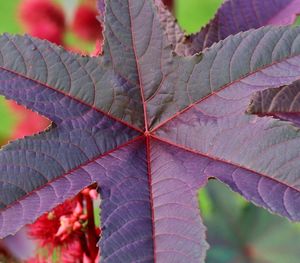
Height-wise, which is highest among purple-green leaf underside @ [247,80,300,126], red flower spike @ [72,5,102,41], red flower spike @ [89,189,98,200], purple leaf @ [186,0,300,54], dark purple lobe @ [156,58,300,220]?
red flower spike @ [72,5,102,41]

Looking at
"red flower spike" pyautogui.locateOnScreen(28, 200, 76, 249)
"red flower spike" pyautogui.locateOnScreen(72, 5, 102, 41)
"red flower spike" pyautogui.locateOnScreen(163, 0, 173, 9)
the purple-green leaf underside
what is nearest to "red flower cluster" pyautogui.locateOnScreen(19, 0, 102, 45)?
"red flower spike" pyautogui.locateOnScreen(72, 5, 102, 41)

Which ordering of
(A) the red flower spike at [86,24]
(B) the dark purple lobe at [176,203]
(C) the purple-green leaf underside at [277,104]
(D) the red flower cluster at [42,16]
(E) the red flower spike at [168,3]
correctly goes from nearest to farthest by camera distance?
(B) the dark purple lobe at [176,203]
(C) the purple-green leaf underside at [277,104]
(E) the red flower spike at [168,3]
(D) the red flower cluster at [42,16]
(A) the red flower spike at [86,24]

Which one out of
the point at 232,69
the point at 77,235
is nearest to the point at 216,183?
the point at 77,235

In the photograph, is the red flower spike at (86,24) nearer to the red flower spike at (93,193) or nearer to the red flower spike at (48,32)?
the red flower spike at (48,32)

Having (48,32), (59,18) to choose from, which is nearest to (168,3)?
(48,32)

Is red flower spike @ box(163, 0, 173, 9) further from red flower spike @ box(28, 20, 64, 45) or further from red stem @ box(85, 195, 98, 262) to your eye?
red stem @ box(85, 195, 98, 262)

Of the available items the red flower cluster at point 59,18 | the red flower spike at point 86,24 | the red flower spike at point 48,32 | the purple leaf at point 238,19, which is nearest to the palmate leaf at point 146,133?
the purple leaf at point 238,19
